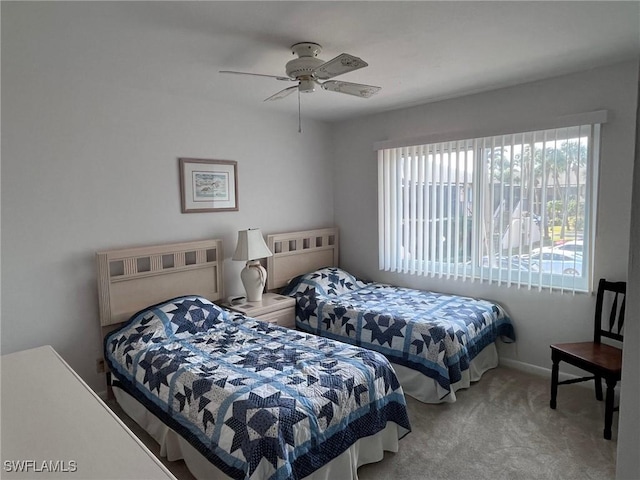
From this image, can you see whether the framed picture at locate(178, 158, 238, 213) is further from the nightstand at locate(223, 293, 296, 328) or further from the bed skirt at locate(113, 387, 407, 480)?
the bed skirt at locate(113, 387, 407, 480)

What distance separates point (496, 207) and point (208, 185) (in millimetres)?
2651

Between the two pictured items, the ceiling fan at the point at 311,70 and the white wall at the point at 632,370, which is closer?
the white wall at the point at 632,370

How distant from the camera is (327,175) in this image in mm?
4801

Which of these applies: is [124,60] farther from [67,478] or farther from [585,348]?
[585,348]

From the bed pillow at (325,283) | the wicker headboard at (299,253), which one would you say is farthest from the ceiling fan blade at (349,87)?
the bed pillow at (325,283)

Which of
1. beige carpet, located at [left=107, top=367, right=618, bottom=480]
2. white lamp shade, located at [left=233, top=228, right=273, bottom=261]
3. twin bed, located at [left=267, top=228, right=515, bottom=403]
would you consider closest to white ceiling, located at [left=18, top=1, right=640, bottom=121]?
white lamp shade, located at [left=233, top=228, right=273, bottom=261]

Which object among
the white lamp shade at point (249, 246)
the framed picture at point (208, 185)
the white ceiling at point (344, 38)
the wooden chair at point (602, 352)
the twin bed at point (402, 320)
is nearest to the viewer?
the white ceiling at point (344, 38)

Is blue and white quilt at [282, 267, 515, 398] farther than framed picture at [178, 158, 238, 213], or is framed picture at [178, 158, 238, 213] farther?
framed picture at [178, 158, 238, 213]

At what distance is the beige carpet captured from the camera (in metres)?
2.22

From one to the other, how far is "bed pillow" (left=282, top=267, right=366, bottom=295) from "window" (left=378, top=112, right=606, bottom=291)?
19.7 inches

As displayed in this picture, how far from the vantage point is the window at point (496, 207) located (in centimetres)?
311

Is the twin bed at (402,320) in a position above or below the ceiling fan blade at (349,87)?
below

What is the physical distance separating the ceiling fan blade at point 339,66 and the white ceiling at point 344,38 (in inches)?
8.2

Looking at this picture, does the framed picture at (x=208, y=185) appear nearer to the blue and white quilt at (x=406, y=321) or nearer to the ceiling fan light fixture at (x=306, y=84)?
the blue and white quilt at (x=406, y=321)
